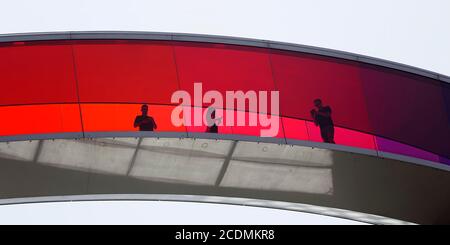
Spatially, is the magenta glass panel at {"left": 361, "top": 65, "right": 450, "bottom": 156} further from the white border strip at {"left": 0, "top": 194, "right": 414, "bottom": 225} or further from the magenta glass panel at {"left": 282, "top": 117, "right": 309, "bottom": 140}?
the white border strip at {"left": 0, "top": 194, "right": 414, "bottom": 225}

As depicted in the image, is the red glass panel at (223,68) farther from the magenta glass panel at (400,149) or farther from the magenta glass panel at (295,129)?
the magenta glass panel at (400,149)

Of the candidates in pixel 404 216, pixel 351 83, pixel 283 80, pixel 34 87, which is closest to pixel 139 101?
pixel 34 87

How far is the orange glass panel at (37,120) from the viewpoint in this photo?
707 inches

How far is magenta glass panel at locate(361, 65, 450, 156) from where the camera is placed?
2012 cm

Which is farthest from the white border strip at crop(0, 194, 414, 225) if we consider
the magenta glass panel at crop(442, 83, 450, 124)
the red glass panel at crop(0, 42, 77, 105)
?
the magenta glass panel at crop(442, 83, 450, 124)

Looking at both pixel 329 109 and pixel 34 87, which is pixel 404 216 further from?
pixel 34 87

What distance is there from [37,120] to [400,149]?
8.74m

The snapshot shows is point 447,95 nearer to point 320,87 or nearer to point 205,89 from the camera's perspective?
point 320,87

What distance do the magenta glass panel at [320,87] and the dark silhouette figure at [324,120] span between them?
136 millimetres

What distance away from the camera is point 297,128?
746 inches

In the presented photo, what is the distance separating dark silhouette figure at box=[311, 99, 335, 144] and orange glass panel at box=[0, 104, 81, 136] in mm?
5656

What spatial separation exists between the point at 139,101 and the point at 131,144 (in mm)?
1038

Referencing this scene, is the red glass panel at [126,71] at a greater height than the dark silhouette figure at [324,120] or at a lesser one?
greater

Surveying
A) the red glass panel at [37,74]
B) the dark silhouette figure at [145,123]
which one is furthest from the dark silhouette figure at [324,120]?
the red glass panel at [37,74]
